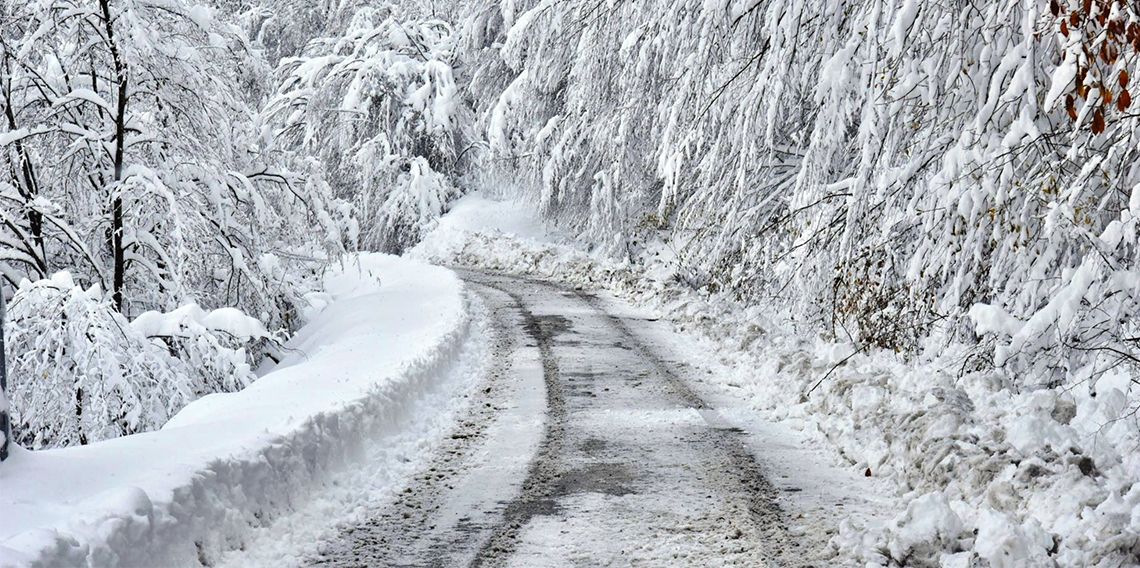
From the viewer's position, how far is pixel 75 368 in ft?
28.3

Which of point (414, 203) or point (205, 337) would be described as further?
point (414, 203)

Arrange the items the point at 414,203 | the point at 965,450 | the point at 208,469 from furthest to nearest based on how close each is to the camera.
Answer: the point at 414,203 < the point at 965,450 < the point at 208,469

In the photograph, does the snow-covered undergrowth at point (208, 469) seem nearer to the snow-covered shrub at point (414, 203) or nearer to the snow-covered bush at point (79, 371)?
the snow-covered bush at point (79, 371)

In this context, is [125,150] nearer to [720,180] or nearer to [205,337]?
[205,337]

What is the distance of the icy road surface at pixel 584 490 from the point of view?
5.69m

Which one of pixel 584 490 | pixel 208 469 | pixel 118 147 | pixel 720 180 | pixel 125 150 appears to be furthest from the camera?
pixel 720 180

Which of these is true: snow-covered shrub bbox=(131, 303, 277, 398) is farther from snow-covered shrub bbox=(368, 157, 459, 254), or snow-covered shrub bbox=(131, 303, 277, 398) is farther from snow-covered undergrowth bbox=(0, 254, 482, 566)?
snow-covered shrub bbox=(368, 157, 459, 254)

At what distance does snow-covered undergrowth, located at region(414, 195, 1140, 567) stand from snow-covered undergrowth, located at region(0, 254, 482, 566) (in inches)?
147

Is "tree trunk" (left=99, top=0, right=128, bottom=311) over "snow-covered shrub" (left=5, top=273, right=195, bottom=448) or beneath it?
over

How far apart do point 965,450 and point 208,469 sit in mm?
5036

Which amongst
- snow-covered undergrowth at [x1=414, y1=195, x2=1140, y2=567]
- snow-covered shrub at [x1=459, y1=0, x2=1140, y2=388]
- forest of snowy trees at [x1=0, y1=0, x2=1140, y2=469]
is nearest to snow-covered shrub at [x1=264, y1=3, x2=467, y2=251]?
forest of snowy trees at [x1=0, y1=0, x2=1140, y2=469]

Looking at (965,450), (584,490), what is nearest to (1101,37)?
(965,450)

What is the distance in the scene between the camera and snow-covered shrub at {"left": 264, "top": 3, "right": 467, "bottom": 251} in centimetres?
3291

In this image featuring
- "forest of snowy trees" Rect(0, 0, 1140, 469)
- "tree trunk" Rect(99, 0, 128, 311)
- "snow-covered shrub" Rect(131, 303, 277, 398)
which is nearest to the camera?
"forest of snowy trees" Rect(0, 0, 1140, 469)
